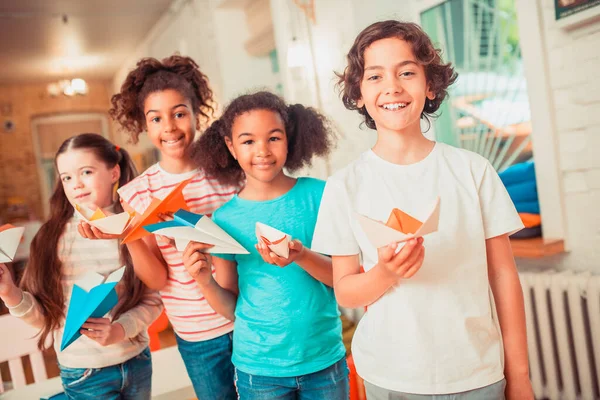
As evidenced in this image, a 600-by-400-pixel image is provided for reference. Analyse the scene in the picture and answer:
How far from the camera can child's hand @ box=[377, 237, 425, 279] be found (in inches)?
30.7

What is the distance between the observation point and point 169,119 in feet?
4.66

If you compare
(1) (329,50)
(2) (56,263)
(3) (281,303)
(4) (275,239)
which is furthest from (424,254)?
(1) (329,50)

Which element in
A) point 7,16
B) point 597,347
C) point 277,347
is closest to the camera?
point 277,347

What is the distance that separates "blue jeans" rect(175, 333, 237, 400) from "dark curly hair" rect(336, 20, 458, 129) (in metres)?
0.74

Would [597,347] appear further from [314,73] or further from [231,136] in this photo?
[314,73]

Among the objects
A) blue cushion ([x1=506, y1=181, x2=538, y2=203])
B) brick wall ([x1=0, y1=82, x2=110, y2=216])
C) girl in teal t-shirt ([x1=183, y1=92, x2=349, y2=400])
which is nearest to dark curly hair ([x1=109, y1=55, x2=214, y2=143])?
girl in teal t-shirt ([x1=183, y1=92, x2=349, y2=400])

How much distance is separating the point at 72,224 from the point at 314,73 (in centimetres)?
228

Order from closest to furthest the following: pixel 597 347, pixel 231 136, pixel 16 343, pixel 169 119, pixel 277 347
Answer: pixel 277 347
pixel 231 136
pixel 169 119
pixel 16 343
pixel 597 347

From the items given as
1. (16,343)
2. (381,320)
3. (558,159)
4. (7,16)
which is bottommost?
(16,343)

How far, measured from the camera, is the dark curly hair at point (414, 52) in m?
0.99

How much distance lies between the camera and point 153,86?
4.79 feet

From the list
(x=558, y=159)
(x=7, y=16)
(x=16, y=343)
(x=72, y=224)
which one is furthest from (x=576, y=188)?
(x=7, y=16)

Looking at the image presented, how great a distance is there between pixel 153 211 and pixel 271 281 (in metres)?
0.31

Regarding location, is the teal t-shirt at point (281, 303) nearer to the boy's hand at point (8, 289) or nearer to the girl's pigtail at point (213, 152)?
the girl's pigtail at point (213, 152)
